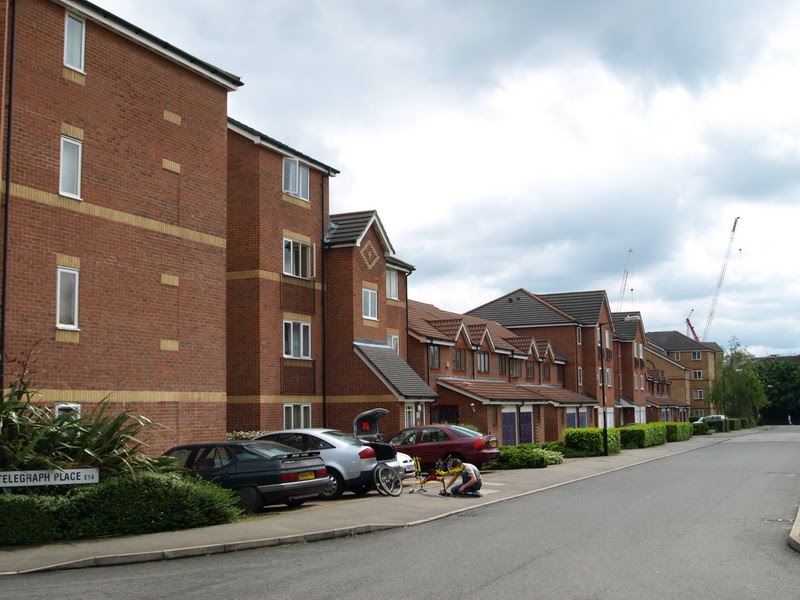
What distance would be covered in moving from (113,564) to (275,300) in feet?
53.9

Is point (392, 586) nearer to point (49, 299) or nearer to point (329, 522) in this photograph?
point (329, 522)

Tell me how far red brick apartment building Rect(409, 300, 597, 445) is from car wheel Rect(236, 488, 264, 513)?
2006cm

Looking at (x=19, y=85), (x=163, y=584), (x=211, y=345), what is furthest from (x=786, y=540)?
(x=19, y=85)

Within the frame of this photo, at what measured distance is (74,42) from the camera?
19484 millimetres

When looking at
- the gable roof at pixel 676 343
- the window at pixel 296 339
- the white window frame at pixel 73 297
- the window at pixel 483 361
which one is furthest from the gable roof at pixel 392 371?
the gable roof at pixel 676 343

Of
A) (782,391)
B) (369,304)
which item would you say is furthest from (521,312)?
(782,391)

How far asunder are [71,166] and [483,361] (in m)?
29.9

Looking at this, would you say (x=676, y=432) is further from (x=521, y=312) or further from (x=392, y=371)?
(x=392, y=371)

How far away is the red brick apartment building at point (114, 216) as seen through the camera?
59.1 ft

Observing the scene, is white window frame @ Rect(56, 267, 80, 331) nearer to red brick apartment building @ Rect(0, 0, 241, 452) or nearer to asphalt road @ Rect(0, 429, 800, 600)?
red brick apartment building @ Rect(0, 0, 241, 452)

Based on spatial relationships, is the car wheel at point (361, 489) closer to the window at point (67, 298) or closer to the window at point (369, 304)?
the window at point (67, 298)

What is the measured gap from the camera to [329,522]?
48.1ft

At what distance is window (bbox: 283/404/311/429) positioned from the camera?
27547 millimetres

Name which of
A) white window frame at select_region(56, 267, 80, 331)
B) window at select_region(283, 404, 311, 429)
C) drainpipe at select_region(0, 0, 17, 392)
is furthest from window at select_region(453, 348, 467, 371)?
drainpipe at select_region(0, 0, 17, 392)
